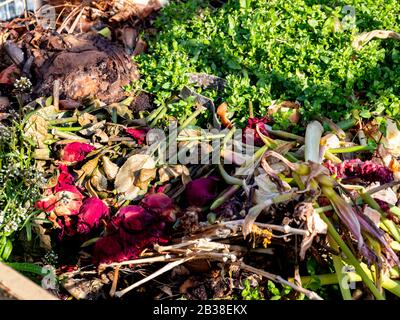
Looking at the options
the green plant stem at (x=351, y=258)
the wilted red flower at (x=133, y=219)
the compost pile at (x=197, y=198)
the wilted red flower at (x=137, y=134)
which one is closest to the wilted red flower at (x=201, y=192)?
the compost pile at (x=197, y=198)

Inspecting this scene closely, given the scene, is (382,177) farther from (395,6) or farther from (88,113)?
(395,6)

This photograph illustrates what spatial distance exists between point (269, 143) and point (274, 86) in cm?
65

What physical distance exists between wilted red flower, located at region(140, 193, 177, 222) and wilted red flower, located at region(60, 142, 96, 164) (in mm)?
434

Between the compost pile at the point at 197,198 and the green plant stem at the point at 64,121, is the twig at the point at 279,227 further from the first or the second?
the green plant stem at the point at 64,121

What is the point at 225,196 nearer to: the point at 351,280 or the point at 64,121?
the point at 351,280

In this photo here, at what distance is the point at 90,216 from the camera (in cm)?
244

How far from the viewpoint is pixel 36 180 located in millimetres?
2471

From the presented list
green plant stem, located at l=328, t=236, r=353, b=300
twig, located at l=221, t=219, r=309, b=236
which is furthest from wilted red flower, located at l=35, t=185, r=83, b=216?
green plant stem, located at l=328, t=236, r=353, b=300

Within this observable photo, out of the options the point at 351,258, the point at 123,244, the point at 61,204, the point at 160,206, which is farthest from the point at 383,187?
the point at 61,204

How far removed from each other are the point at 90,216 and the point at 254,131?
821mm

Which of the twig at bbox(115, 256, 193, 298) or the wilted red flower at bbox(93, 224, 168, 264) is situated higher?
the wilted red flower at bbox(93, 224, 168, 264)

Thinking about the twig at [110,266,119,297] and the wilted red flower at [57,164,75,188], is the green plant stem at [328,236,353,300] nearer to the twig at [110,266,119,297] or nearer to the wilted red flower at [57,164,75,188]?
the twig at [110,266,119,297]

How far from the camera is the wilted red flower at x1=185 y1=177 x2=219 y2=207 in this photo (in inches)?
96.7

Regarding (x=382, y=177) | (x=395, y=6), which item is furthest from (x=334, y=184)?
(x=395, y=6)
